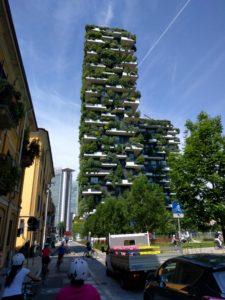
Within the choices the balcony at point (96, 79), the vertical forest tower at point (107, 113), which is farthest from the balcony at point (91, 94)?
the balcony at point (96, 79)

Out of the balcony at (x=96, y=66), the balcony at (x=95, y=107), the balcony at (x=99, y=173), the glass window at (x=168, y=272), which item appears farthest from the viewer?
the balcony at (x=96, y=66)

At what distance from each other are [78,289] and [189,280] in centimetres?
268

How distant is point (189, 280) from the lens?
4879 mm

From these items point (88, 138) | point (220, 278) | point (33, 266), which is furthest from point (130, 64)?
point (220, 278)

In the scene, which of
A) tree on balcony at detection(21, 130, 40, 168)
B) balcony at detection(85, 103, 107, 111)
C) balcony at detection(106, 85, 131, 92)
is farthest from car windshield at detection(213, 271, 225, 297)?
balcony at detection(106, 85, 131, 92)

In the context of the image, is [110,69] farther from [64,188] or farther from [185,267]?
[64,188]

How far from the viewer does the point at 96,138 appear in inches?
2571

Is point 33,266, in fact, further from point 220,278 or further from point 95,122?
point 95,122

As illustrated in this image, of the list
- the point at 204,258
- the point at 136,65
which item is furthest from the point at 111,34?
the point at 204,258

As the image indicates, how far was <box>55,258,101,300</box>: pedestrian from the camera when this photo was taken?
9.97 feet

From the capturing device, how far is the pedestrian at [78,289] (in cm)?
304

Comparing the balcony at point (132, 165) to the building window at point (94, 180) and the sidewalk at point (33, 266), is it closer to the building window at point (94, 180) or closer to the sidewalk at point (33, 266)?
the building window at point (94, 180)

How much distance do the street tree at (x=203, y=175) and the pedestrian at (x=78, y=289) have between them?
10052 mm

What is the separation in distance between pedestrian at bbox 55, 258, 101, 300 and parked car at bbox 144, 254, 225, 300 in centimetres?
204
